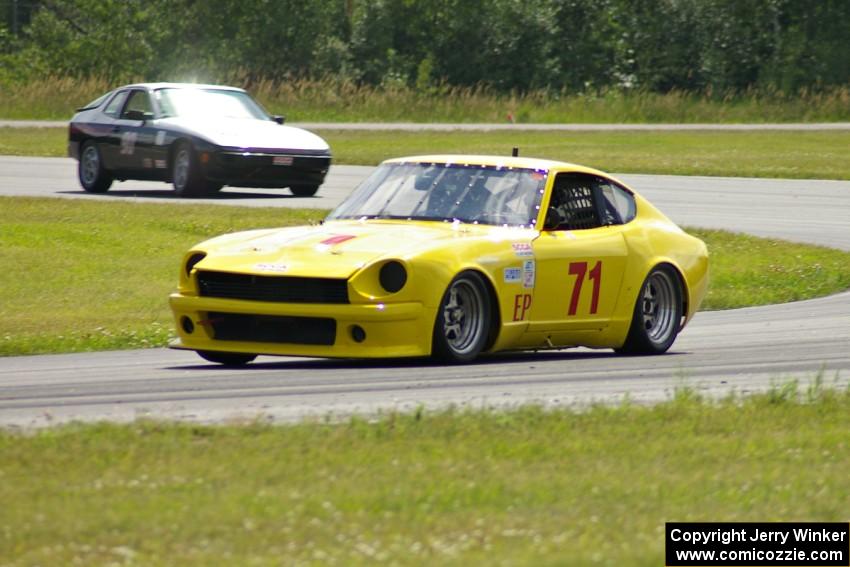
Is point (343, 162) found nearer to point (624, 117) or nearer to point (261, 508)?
point (624, 117)

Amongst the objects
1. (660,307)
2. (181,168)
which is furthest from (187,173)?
(660,307)

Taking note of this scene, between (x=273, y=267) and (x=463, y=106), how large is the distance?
4298 cm

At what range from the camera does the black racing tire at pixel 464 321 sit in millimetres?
10180

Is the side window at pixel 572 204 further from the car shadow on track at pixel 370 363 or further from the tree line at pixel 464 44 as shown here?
the tree line at pixel 464 44

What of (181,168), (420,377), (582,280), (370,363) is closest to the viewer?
(420,377)

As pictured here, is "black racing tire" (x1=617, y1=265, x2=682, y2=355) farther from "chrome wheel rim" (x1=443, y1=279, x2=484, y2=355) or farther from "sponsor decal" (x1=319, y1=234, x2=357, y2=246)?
"sponsor decal" (x1=319, y1=234, x2=357, y2=246)

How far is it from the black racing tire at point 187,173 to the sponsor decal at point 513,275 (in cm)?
1307

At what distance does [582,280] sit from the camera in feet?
36.3

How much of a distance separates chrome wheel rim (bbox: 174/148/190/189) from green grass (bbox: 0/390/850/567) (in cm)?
1560

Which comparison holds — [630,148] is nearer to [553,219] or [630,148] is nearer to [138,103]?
→ [138,103]

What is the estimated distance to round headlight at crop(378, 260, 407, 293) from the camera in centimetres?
995

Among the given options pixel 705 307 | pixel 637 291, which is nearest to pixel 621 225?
pixel 637 291

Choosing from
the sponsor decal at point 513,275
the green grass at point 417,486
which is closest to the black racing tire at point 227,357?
the sponsor decal at point 513,275

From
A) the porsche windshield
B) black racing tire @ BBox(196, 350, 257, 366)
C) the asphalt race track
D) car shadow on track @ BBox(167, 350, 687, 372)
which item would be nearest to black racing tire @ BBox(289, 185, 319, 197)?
the asphalt race track
